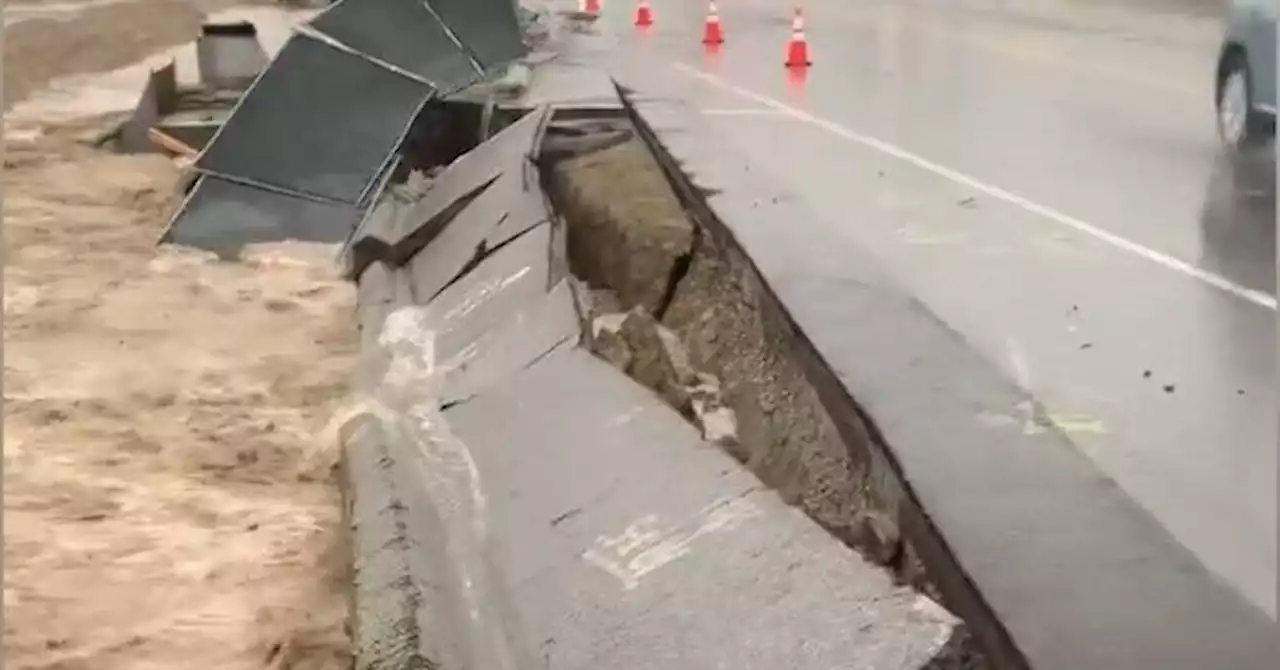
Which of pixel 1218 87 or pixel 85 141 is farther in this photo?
pixel 85 141

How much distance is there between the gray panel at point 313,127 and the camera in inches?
335

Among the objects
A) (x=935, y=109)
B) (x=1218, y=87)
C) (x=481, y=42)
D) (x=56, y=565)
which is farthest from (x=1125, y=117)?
(x=56, y=565)

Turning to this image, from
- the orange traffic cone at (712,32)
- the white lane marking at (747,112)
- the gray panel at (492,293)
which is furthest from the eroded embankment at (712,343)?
the orange traffic cone at (712,32)

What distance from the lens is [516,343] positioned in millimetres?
4895

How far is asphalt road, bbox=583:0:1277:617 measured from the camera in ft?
13.4

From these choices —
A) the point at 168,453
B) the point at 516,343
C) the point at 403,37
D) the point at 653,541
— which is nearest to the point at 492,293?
the point at 516,343

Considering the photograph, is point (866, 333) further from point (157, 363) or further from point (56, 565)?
point (157, 363)

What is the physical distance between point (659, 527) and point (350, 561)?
1121 millimetres

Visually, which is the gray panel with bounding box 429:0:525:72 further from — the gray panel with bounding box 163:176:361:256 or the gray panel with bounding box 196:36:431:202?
the gray panel with bounding box 163:176:361:256

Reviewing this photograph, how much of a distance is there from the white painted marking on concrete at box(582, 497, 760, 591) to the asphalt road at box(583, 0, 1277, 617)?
2.23 ft

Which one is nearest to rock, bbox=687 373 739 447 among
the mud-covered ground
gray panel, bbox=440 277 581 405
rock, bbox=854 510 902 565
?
gray panel, bbox=440 277 581 405

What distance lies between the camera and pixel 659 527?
3123 millimetres

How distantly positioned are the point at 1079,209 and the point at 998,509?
18.5 ft

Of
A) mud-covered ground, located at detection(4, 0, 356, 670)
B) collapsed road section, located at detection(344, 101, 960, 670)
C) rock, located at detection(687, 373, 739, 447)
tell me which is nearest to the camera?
collapsed road section, located at detection(344, 101, 960, 670)
